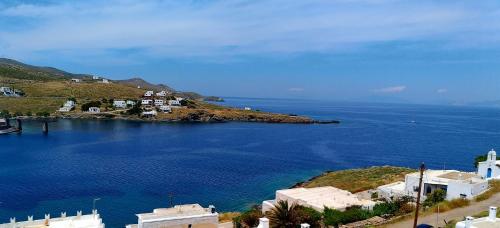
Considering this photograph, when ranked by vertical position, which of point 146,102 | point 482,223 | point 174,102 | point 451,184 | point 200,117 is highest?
point 174,102

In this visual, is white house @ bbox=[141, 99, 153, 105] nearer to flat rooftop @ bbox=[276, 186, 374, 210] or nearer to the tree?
flat rooftop @ bbox=[276, 186, 374, 210]

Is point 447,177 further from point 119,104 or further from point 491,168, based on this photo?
point 119,104

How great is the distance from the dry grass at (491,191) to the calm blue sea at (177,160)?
79.9 ft

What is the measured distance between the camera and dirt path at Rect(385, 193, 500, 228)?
996 inches

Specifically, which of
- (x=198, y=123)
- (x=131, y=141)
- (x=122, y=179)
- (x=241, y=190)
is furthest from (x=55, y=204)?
(x=198, y=123)

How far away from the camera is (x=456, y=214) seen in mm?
27234

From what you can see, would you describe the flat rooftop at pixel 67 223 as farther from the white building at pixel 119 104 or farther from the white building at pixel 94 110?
the white building at pixel 119 104

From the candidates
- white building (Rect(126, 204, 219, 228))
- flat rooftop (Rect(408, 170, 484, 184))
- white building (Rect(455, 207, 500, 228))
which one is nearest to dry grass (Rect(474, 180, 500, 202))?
flat rooftop (Rect(408, 170, 484, 184))

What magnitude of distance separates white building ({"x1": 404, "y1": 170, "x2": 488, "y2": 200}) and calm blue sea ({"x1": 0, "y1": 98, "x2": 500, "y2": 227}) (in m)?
19.4

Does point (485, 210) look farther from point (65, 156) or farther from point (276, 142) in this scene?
point (276, 142)

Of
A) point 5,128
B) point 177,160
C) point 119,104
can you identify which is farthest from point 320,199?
point 119,104

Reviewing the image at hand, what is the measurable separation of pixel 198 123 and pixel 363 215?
125 metres

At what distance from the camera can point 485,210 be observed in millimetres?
27516

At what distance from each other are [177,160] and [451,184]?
180 feet
